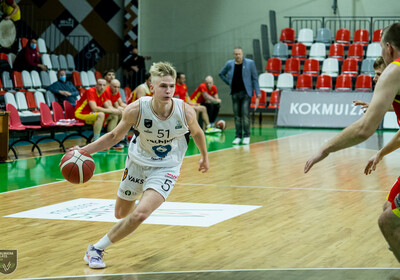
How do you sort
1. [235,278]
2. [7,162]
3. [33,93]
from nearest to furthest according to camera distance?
[235,278], [7,162], [33,93]

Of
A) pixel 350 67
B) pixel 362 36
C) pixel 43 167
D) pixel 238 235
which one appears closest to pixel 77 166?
pixel 238 235

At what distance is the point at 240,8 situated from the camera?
2288 cm

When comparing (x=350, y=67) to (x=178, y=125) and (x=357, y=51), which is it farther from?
(x=178, y=125)

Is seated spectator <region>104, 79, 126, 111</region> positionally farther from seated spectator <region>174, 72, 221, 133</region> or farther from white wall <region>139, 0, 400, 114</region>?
white wall <region>139, 0, 400, 114</region>

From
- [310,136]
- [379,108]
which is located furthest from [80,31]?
[379,108]

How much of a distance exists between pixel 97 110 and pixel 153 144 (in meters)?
8.01

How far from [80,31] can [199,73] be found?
4558 mm

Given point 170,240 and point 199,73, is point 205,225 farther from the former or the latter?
point 199,73

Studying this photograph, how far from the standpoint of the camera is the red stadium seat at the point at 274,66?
20.9 m

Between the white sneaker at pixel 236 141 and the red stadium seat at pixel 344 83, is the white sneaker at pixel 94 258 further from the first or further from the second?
the red stadium seat at pixel 344 83

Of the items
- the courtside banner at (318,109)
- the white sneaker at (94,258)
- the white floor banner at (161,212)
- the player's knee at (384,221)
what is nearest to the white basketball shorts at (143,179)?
the white sneaker at (94,258)

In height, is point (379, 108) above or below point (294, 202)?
above

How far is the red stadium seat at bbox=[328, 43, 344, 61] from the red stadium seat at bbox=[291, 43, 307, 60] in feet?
2.74

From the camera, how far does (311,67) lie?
20281mm
